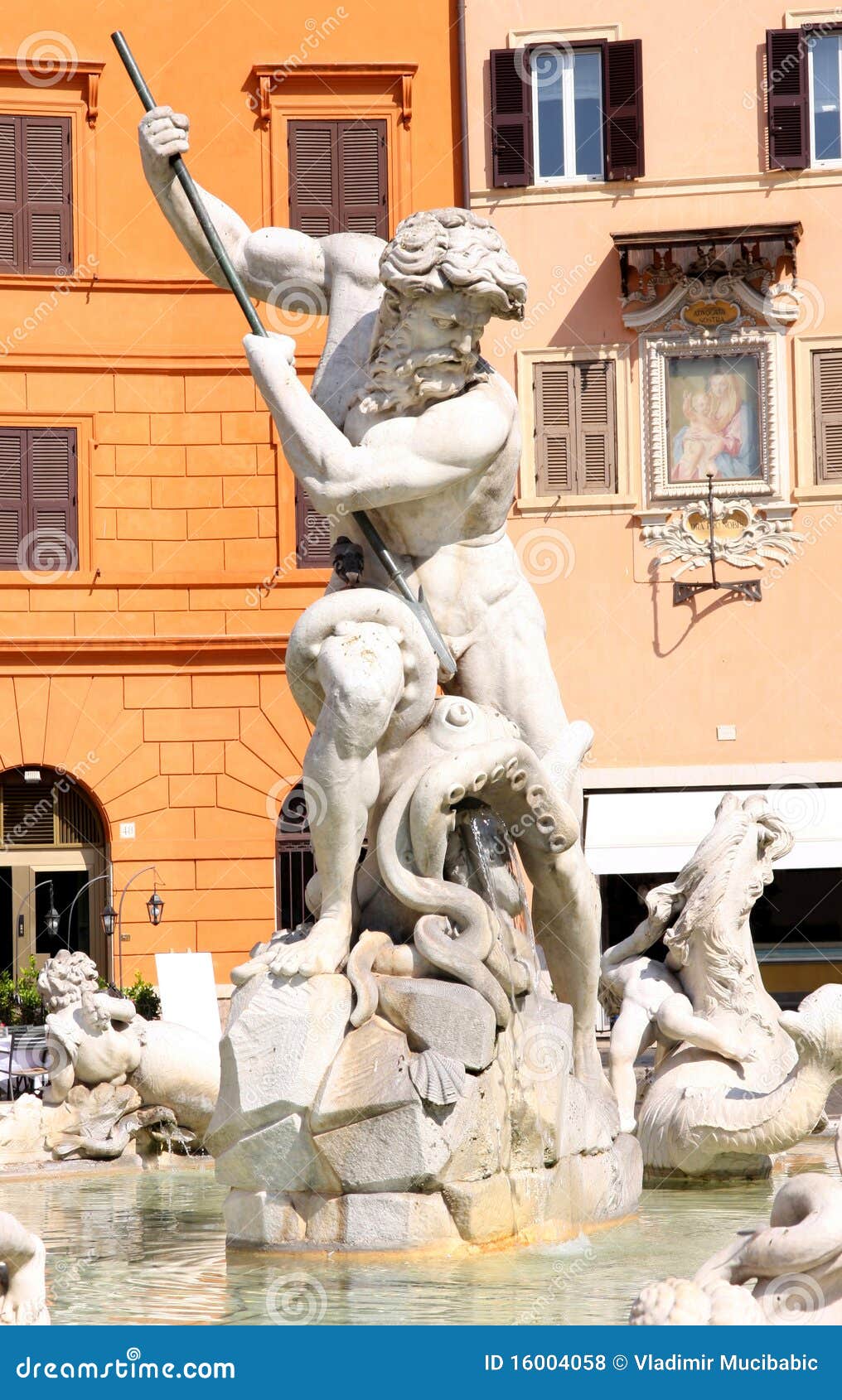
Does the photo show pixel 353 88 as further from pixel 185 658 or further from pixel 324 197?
pixel 185 658

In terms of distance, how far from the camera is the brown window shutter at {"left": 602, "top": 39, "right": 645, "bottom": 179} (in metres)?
23.5

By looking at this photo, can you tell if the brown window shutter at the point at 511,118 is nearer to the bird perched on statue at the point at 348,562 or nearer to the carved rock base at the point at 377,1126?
the bird perched on statue at the point at 348,562

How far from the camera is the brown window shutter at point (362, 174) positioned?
967 inches

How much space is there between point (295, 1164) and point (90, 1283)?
48cm

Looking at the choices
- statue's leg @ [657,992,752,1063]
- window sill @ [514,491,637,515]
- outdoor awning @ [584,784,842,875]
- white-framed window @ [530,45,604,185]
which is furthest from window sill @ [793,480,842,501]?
statue's leg @ [657,992,752,1063]

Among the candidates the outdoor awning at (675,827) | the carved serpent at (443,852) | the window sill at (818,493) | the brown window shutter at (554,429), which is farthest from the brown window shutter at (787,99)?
the carved serpent at (443,852)

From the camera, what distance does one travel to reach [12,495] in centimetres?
2381

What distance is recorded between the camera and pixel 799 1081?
5.69 metres

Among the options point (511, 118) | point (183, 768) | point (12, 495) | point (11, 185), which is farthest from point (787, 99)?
point (183, 768)

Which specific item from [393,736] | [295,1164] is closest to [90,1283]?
[295,1164]

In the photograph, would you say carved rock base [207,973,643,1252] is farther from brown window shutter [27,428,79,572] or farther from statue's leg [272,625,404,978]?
brown window shutter [27,428,79,572]

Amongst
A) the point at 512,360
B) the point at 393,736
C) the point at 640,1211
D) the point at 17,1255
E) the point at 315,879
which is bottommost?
the point at 640,1211

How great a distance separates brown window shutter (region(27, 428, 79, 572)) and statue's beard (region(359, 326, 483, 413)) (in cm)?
1864

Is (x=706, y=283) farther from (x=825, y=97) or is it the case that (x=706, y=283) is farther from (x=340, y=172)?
(x=340, y=172)
